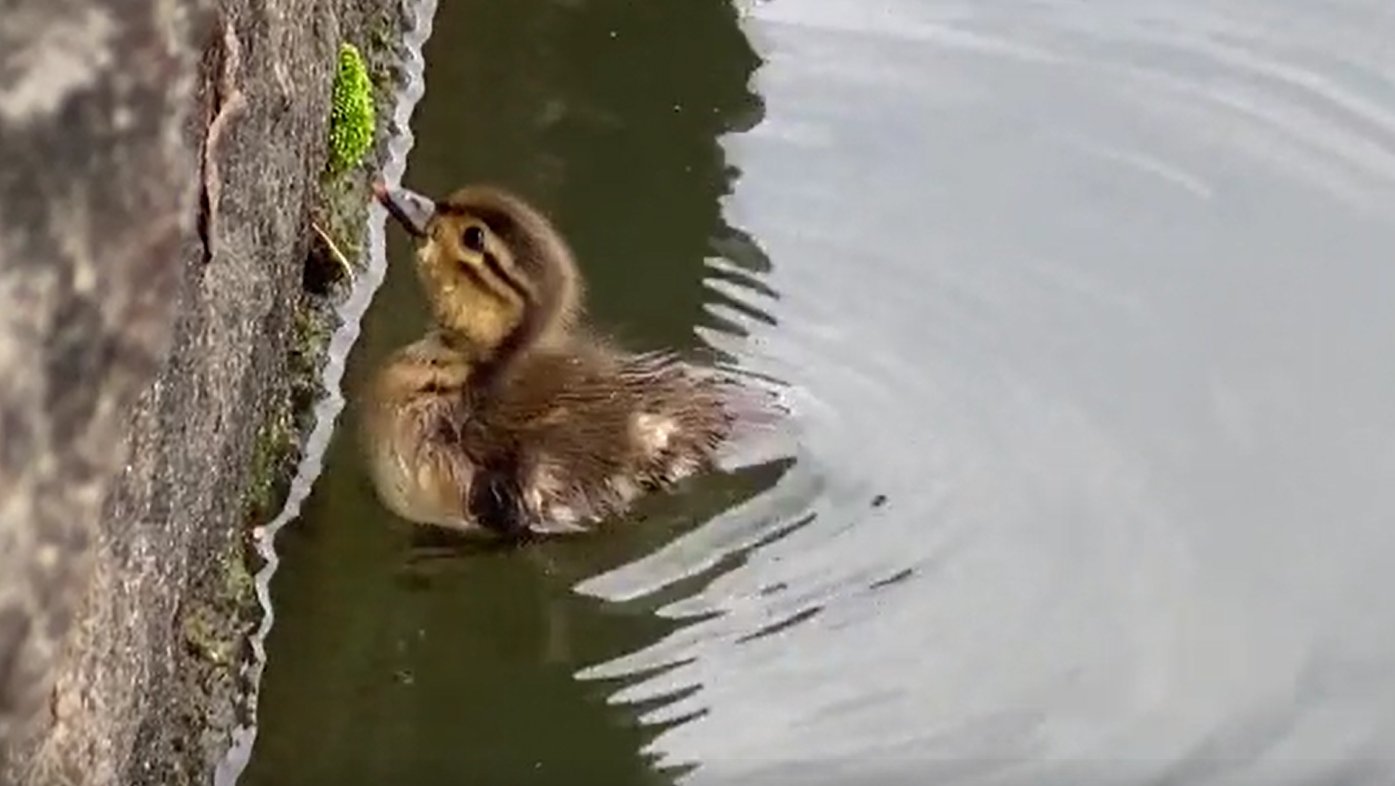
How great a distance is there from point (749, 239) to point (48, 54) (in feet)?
7.89

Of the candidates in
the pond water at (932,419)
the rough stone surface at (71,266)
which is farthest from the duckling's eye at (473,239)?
the rough stone surface at (71,266)

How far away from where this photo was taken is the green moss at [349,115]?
360 cm

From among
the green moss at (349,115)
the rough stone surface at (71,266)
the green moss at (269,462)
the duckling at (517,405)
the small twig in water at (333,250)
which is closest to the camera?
the rough stone surface at (71,266)

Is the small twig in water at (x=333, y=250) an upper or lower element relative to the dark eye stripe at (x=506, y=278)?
lower

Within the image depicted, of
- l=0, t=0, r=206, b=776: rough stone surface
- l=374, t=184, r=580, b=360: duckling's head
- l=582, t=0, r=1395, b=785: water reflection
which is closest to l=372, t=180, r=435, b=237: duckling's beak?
l=374, t=184, r=580, b=360: duckling's head

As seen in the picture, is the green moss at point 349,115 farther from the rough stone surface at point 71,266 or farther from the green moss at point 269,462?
the rough stone surface at point 71,266

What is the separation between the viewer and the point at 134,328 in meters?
1.35

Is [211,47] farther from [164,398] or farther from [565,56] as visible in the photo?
[565,56]

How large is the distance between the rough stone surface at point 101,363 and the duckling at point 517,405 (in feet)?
2.55

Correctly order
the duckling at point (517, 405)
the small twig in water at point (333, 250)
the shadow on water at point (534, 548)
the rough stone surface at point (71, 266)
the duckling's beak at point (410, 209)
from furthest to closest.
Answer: the small twig in water at point (333, 250) → the duckling's beak at point (410, 209) → the duckling at point (517, 405) → the shadow on water at point (534, 548) → the rough stone surface at point (71, 266)

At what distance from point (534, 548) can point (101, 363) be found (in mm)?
1747

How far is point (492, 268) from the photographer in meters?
3.15

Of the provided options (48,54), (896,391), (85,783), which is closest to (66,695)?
(85,783)

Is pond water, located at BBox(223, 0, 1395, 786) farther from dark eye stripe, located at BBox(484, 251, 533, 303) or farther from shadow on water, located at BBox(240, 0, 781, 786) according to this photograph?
dark eye stripe, located at BBox(484, 251, 533, 303)
